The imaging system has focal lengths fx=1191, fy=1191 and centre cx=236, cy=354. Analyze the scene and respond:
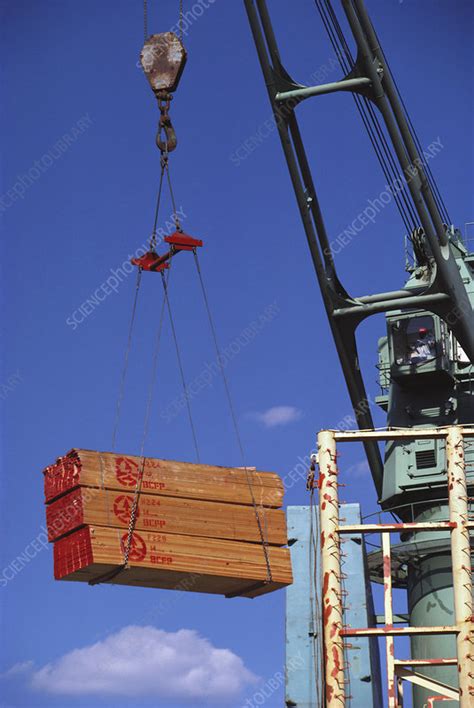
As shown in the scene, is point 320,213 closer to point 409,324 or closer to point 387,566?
point 409,324

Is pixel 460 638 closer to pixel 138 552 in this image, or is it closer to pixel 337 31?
pixel 138 552

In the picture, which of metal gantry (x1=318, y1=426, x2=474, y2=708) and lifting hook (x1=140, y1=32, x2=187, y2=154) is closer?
metal gantry (x1=318, y1=426, x2=474, y2=708)

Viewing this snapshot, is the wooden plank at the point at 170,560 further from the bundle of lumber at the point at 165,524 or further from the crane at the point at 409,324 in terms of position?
the crane at the point at 409,324

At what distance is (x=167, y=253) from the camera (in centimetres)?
1592

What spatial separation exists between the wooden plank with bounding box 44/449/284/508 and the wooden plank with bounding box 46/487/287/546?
8 cm

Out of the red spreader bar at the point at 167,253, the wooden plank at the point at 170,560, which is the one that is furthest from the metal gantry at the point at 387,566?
the red spreader bar at the point at 167,253

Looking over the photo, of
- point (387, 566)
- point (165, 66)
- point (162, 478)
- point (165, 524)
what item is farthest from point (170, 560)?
point (165, 66)

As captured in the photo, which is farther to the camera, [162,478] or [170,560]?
[162,478]

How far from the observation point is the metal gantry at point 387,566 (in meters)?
10.8

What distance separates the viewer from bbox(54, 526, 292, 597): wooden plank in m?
12.6

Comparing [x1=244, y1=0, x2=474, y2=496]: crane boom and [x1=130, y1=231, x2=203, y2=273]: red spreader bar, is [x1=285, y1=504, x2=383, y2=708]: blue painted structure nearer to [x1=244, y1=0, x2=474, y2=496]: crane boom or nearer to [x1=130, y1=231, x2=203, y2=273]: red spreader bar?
[x1=244, y1=0, x2=474, y2=496]: crane boom

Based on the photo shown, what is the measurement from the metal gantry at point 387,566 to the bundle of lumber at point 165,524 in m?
1.87

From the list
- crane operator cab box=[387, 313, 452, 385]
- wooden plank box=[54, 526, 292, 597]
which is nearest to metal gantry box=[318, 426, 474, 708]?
wooden plank box=[54, 526, 292, 597]

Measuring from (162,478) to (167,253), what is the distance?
3.82 meters
